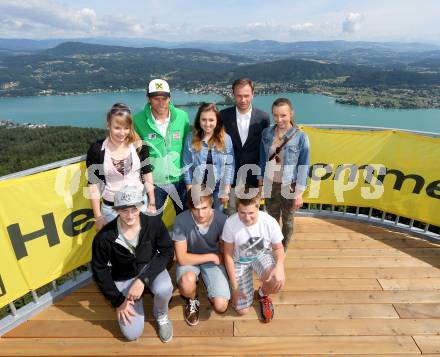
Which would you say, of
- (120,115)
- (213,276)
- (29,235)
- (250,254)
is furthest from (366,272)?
(29,235)

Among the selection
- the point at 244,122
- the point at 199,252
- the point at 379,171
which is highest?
the point at 244,122

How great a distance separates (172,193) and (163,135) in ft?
2.49

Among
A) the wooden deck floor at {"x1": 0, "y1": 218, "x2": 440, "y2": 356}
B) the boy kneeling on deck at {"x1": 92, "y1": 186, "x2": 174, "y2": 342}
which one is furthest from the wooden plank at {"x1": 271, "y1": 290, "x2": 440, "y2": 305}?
the boy kneeling on deck at {"x1": 92, "y1": 186, "x2": 174, "y2": 342}

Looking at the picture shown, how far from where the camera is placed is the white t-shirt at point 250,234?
3254 millimetres

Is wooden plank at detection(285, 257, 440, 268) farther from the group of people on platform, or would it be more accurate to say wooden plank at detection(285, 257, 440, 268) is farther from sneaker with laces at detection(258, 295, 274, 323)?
sneaker with laces at detection(258, 295, 274, 323)

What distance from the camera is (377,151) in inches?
186

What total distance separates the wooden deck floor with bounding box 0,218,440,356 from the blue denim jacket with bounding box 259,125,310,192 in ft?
4.11

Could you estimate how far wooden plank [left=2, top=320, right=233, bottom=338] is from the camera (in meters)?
3.13

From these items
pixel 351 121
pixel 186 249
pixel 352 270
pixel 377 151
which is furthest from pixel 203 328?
pixel 351 121

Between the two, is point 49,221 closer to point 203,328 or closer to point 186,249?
point 186,249

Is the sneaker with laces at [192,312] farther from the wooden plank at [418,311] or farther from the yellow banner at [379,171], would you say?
the yellow banner at [379,171]

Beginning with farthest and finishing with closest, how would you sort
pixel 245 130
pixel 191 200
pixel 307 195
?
pixel 307 195 → pixel 245 130 → pixel 191 200

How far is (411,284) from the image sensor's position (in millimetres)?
3742

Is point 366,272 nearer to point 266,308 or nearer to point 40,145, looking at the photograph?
point 266,308
